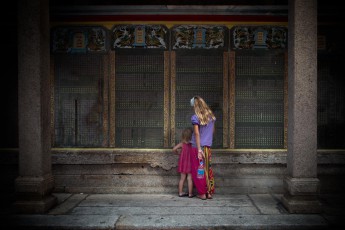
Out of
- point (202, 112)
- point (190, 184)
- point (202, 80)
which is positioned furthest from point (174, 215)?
point (202, 80)

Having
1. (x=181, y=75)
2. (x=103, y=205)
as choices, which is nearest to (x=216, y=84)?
(x=181, y=75)

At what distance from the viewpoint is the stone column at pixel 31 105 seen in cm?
575

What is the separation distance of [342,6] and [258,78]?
89.5 inches

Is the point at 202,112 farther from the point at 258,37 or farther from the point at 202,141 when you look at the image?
the point at 258,37

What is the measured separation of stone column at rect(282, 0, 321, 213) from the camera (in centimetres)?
570

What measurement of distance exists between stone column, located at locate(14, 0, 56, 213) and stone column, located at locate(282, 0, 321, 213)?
451 centimetres

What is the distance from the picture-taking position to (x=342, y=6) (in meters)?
6.89

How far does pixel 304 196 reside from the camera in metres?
5.73

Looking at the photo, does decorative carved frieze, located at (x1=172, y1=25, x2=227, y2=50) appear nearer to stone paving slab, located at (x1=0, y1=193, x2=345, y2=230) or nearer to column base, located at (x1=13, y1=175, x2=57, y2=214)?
stone paving slab, located at (x1=0, y1=193, x2=345, y2=230)

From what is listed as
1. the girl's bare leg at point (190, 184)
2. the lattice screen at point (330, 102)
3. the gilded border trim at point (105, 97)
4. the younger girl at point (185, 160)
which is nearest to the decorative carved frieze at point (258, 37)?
the lattice screen at point (330, 102)

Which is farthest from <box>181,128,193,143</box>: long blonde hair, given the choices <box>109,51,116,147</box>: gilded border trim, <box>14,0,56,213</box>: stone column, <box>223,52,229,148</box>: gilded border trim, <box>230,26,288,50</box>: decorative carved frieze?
<box>14,0,56,213</box>: stone column

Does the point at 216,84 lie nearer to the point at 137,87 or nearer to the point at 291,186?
the point at 137,87

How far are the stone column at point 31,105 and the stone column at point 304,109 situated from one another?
177 inches

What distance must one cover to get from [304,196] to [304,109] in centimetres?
Answer: 154
